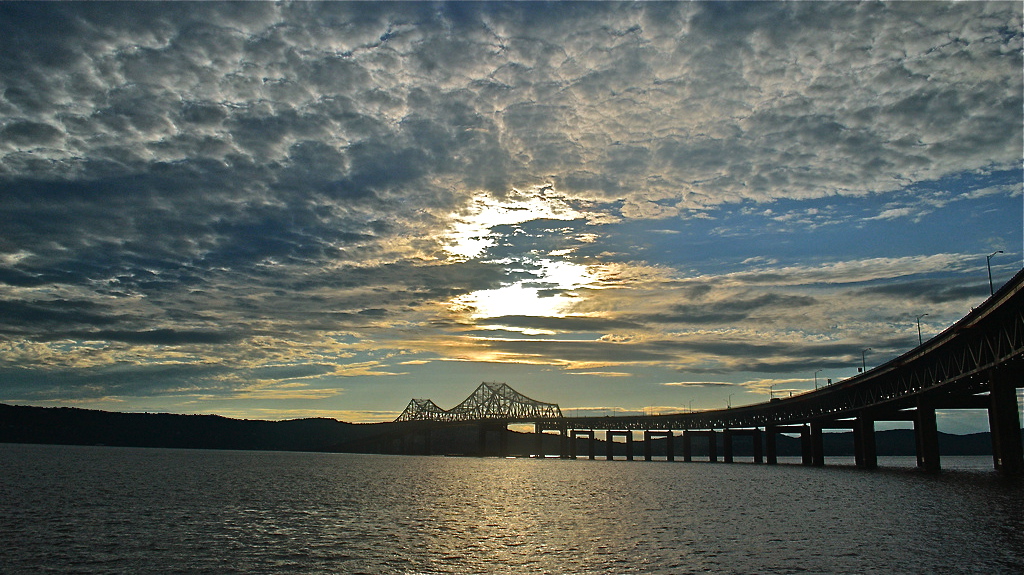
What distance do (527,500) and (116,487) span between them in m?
46.5

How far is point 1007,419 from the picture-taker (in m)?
70.9

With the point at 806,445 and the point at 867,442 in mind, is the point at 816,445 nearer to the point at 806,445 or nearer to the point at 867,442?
the point at 806,445

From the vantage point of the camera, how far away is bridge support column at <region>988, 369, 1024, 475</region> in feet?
230

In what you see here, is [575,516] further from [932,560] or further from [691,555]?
[932,560]

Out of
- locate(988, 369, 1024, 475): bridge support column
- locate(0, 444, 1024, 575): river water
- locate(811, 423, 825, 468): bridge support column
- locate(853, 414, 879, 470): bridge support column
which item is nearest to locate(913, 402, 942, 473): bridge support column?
locate(853, 414, 879, 470): bridge support column

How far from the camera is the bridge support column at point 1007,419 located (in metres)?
70.2

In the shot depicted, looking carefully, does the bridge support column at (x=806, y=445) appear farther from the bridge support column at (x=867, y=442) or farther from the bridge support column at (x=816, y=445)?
the bridge support column at (x=867, y=442)

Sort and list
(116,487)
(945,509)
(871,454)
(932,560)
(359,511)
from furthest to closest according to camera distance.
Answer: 1. (871,454)
2. (116,487)
3. (359,511)
4. (945,509)
5. (932,560)

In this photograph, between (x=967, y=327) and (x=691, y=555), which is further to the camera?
(x=967, y=327)

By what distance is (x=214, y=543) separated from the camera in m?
37.4

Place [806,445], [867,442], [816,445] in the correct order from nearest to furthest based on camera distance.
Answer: [867,442] < [816,445] < [806,445]

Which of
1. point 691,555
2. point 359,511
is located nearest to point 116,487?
point 359,511

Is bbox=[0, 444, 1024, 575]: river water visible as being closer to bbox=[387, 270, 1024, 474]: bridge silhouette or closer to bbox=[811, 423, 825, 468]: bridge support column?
bbox=[387, 270, 1024, 474]: bridge silhouette

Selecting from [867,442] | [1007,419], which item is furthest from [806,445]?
[1007,419]
